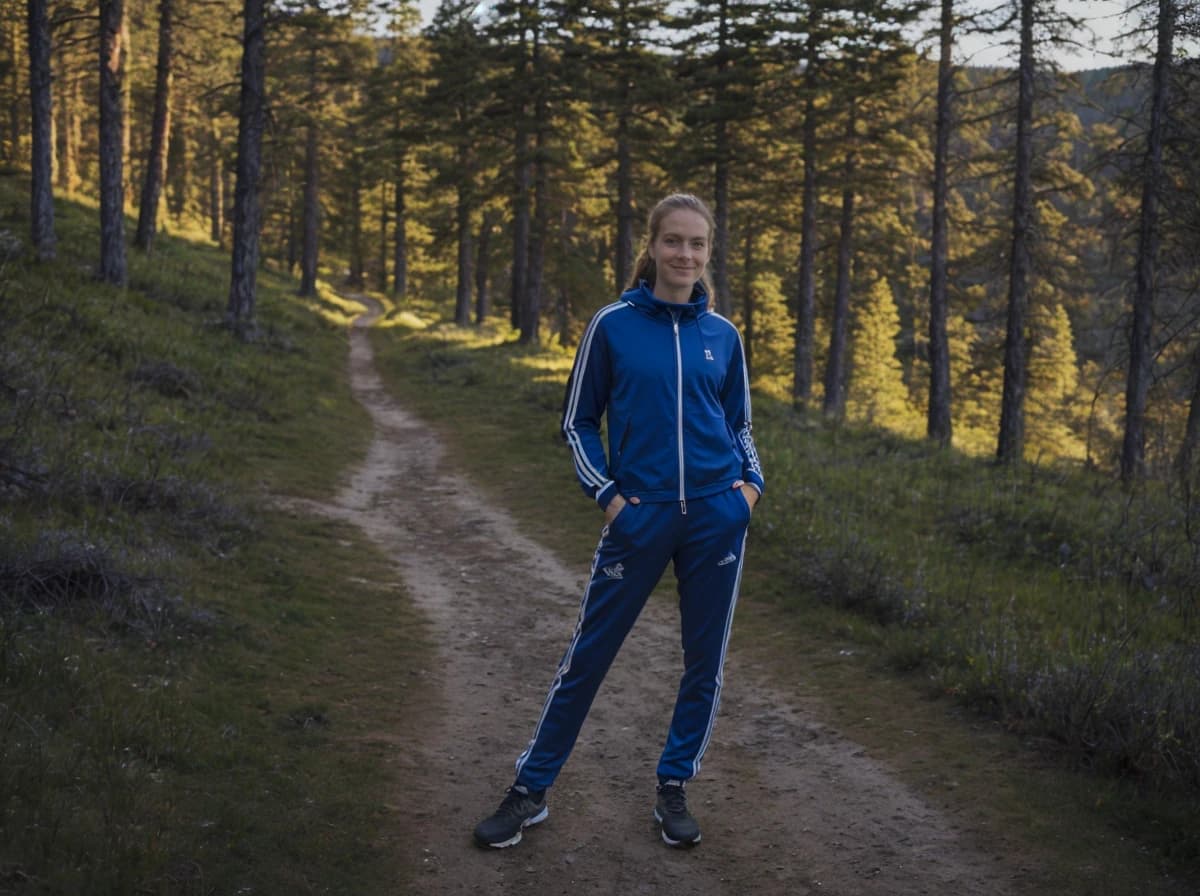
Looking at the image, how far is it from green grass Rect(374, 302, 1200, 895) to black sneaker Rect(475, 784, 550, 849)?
2155mm

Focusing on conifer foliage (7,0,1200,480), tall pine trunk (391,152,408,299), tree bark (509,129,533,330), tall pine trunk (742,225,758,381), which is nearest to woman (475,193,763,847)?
conifer foliage (7,0,1200,480)

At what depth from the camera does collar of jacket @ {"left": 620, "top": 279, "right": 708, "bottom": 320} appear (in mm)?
4270

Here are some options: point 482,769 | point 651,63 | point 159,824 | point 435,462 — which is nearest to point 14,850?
point 159,824

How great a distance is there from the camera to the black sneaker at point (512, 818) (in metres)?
4.34

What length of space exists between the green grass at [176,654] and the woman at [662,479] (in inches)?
42.3

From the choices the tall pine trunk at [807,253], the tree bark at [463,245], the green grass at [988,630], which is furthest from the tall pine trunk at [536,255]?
the green grass at [988,630]

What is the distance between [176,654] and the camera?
5.98 meters

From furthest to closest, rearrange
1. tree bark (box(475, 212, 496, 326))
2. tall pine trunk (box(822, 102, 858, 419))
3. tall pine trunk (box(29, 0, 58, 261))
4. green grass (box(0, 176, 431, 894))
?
tree bark (box(475, 212, 496, 326)) → tall pine trunk (box(822, 102, 858, 419)) → tall pine trunk (box(29, 0, 58, 261)) → green grass (box(0, 176, 431, 894))

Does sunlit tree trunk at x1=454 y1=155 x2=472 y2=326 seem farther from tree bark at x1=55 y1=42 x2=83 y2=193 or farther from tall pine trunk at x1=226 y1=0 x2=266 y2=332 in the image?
tree bark at x1=55 y1=42 x2=83 y2=193

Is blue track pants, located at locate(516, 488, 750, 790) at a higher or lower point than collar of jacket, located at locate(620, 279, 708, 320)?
lower

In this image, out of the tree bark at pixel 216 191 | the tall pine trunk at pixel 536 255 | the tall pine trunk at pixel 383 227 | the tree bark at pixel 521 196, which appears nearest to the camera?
the tree bark at pixel 521 196

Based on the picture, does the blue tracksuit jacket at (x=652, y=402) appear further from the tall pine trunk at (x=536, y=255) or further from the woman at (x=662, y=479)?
the tall pine trunk at (x=536, y=255)

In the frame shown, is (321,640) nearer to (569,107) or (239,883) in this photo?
(239,883)

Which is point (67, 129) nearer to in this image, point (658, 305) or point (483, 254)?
point (483, 254)
